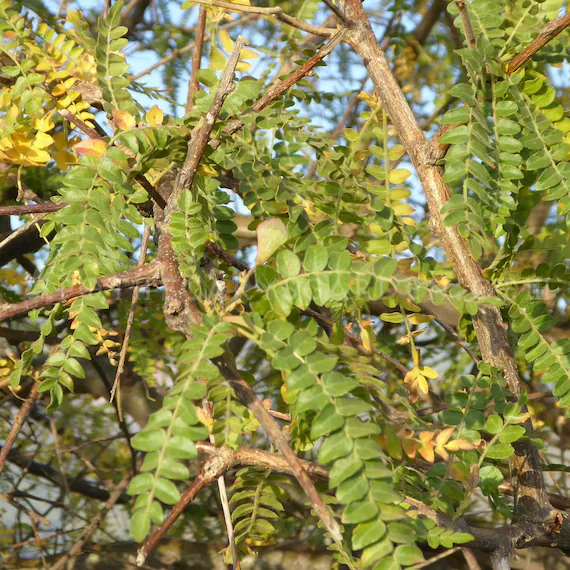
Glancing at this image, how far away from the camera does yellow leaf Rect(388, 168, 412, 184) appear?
0.70 metres

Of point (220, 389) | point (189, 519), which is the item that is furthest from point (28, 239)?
point (189, 519)

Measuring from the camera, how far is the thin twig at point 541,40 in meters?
0.59

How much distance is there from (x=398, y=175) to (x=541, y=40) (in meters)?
0.18

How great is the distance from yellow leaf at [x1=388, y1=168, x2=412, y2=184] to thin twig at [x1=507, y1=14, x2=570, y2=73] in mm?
136

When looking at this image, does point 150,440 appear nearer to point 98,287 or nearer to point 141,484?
point 141,484

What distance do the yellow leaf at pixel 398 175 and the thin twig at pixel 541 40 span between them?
14 cm

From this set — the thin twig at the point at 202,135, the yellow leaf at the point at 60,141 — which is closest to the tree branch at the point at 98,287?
the thin twig at the point at 202,135

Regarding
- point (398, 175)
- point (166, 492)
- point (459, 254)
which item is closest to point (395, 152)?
point (398, 175)

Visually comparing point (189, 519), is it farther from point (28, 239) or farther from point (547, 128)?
point (547, 128)

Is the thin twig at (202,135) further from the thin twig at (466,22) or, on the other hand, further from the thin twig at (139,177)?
the thin twig at (466,22)

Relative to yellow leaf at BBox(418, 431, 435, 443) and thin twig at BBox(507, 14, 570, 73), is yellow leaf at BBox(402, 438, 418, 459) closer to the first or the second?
yellow leaf at BBox(418, 431, 435, 443)

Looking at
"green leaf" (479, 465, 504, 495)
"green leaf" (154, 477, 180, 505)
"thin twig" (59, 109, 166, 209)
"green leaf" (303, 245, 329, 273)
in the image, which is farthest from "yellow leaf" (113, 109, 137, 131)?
"green leaf" (479, 465, 504, 495)

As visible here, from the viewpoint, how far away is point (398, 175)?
70cm

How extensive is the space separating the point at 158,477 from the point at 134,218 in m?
0.28
